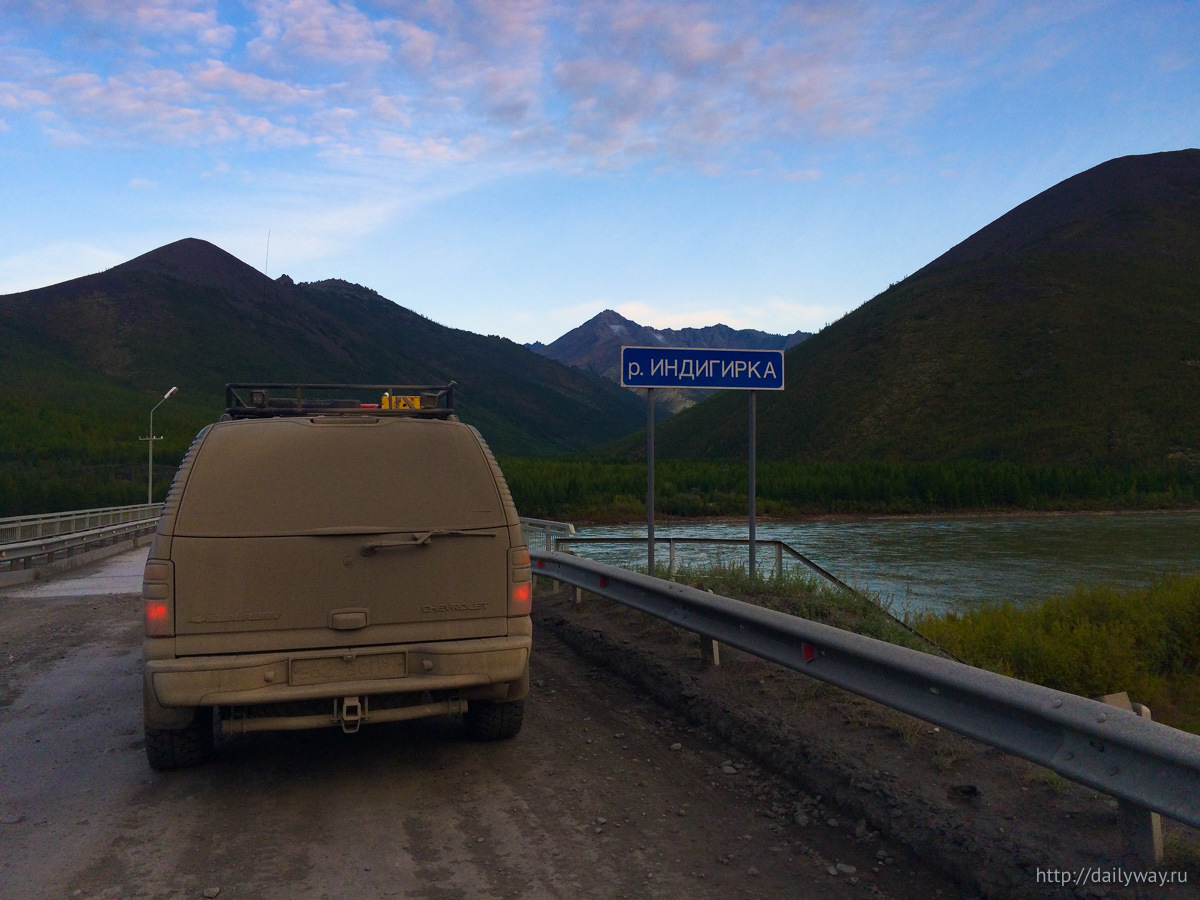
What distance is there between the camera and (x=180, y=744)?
595cm

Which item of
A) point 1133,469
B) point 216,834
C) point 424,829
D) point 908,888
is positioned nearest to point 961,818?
point 908,888

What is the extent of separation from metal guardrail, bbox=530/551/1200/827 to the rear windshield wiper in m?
2.11

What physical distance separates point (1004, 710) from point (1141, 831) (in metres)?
0.75

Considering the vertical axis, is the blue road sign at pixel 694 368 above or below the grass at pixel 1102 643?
above

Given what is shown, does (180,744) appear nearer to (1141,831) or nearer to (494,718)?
(494,718)

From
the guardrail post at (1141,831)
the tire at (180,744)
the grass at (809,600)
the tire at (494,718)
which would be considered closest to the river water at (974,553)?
the grass at (809,600)

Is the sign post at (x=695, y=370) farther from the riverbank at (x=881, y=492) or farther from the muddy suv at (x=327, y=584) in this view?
the riverbank at (x=881, y=492)

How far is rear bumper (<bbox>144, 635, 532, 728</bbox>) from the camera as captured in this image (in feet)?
17.6

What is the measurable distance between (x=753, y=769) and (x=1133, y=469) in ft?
260

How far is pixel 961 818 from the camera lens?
457 cm

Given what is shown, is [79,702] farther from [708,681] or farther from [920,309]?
[920,309]

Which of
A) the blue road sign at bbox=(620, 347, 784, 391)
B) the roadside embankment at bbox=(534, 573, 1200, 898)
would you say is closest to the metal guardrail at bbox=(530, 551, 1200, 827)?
the roadside embankment at bbox=(534, 573, 1200, 898)

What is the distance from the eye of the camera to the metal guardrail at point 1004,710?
369 centimetres

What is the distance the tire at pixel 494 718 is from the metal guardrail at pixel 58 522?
13.7 metres
